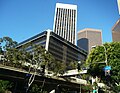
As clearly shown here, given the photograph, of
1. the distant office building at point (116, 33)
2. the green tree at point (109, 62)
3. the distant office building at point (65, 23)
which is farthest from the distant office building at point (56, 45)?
the green tree at point (109, 62)

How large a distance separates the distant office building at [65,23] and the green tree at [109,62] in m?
142

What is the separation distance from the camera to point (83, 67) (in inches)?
1581

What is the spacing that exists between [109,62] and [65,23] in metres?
159

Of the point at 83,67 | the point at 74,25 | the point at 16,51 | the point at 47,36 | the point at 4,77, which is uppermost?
the point at 74,25

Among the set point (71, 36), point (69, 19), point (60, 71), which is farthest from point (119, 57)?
point (69, 19)

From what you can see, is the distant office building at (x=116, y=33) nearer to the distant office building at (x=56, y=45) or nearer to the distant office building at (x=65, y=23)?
the distant office building at (x=65, y=23)

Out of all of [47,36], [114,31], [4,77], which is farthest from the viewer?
[114,31]

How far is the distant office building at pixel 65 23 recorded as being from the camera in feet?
599

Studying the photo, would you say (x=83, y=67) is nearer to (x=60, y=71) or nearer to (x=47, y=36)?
(x=60, y=71)

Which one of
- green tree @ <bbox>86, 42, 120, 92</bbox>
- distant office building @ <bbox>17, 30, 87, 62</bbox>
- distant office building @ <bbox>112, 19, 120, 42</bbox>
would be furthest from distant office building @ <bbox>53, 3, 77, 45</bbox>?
green tree @ <bbox>86, 42, 120, 92</bbox>

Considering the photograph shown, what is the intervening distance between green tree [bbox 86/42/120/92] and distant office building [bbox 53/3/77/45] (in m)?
142

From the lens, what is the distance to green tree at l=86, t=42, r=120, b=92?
33.1 meters

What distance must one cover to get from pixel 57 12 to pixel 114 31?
6848 centimetres

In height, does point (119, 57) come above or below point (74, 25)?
below
